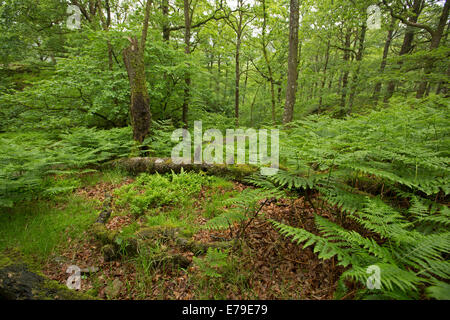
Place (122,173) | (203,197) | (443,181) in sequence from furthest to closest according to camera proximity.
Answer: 1. (122,173)
2. (203,197)
3. (443,181)

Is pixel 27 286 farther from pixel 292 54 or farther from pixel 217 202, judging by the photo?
pixel 292 54

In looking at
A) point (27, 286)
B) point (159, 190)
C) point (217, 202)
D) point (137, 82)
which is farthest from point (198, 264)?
point (137, 82)

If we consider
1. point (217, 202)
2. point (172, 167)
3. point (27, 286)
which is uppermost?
point (172, 167)

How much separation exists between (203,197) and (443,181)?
360 centimetres

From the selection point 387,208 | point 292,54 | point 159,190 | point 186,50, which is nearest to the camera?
point 387,208

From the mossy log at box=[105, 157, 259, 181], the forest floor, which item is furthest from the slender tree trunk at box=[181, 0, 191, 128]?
the forest floor

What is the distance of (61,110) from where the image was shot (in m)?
7.61

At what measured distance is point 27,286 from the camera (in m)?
2.07

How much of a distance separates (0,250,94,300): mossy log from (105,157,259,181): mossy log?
9.27 feet

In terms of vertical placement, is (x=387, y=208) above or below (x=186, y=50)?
below

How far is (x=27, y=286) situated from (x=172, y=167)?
311cm

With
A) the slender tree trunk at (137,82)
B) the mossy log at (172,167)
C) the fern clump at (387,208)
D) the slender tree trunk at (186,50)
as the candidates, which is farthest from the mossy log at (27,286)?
the slender tree trunk at (186,50)
